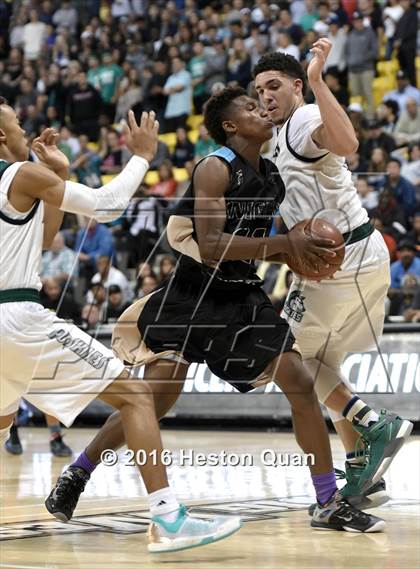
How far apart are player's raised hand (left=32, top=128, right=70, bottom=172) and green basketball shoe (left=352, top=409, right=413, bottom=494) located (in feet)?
7.44

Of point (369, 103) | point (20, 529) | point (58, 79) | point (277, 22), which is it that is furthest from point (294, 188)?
point (58, 79)

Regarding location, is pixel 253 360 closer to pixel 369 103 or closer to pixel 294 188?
pixel 294 188

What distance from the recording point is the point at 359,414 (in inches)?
246

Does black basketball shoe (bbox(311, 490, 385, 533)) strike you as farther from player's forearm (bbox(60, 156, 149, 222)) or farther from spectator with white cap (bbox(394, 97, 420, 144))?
spectator with white cap (bbox(394, 97, 420, 144))

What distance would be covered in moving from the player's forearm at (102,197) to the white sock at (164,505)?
129cm

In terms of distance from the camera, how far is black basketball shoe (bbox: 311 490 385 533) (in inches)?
224

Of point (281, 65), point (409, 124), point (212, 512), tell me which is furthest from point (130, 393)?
point (409, 124)

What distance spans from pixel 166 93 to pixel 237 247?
1358 centimetres

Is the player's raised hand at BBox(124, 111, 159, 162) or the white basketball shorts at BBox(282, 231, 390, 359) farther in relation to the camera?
the white basketball shorts at BBox(282, 231, 390, 359)

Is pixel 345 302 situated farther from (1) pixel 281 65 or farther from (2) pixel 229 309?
(1) pixel 281 65

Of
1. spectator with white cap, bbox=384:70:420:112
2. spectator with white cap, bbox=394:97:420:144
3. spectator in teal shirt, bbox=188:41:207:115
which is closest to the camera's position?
spectator with white cap, bbox=394:97:420:144

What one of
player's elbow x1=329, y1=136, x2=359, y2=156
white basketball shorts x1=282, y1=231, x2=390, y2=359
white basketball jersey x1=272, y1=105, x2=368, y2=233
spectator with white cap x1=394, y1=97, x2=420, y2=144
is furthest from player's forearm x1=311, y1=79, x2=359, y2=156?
spectator with white cap x1=394, y1=97, x2=420, y2=144

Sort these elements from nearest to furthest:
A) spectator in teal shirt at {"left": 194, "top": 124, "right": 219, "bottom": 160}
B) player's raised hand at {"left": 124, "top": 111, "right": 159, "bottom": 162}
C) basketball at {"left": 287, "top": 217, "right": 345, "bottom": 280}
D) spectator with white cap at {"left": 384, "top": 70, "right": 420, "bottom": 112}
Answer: player's raised hand at {"left": 124, "top": 111, "right": 159, "bottom": 162} < basketball at {"left": 287, "top": 217, "right": 345, "bottom": 280} < spectator with white cap at {"left": 384, "top": 70, "right": 420, "bottom": 112} < spectator in teal shirt at {"left": 194, "top": 124, "right": 219, "bottom": 160}

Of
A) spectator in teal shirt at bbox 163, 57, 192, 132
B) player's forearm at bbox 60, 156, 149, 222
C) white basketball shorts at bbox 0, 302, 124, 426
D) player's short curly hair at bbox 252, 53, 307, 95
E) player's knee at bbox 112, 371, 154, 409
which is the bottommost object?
spectator in teal shirt at bbox 163, 57, 192, 132
